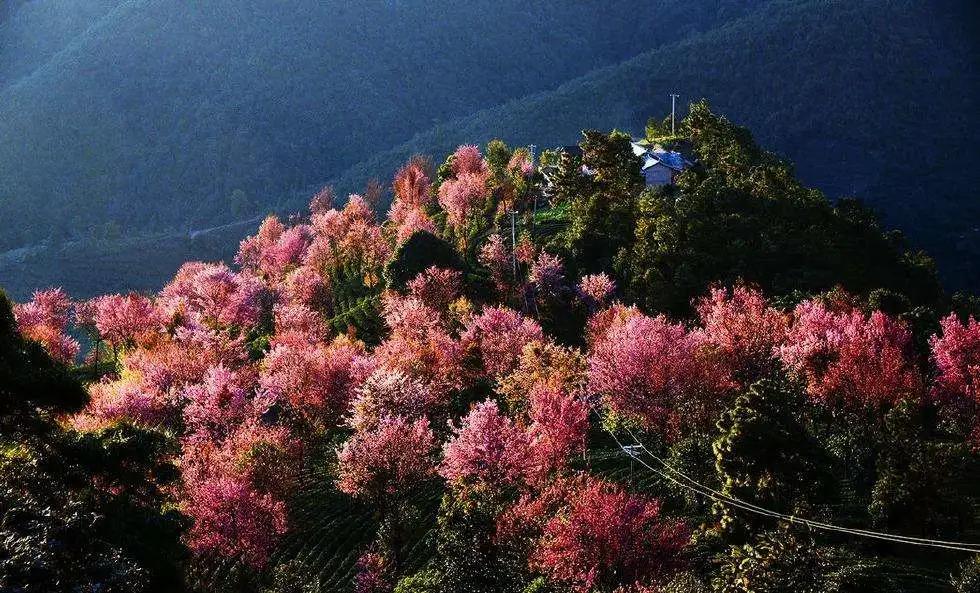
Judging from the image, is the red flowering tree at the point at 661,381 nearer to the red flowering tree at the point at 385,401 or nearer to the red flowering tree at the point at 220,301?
the red flowering tree at the point at 385,401

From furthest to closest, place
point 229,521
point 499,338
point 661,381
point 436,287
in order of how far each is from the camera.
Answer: point 436,287 < point 499,338 < point 661,381 < point 229,521

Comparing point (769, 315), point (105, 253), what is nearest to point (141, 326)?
point (769, 315)

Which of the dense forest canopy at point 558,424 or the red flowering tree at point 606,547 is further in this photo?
the red flowering tree at point 606,547

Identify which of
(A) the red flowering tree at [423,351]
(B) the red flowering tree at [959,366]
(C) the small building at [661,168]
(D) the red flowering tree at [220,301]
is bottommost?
(B) the red flowering tree at [959,366]

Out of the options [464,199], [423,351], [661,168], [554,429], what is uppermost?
[464,199]

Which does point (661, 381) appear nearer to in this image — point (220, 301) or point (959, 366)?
point (959, 366)

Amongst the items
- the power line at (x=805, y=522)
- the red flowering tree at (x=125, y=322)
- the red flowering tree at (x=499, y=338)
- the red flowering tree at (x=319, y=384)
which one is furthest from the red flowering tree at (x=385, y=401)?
the red flowering tree at (x=125, y=322)

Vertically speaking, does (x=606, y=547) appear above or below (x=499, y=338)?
below

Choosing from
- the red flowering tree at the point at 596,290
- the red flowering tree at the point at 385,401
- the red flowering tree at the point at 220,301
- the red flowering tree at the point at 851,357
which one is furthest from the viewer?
the red flowering tree at the point at 220,301

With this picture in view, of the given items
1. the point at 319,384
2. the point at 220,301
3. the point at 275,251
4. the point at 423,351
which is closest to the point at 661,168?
the point at 423,351
